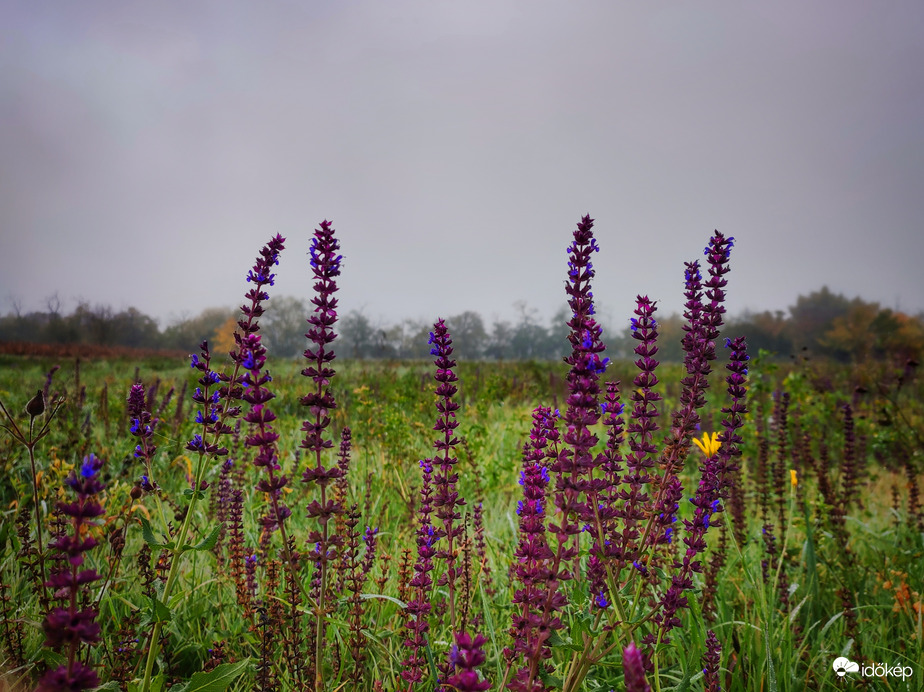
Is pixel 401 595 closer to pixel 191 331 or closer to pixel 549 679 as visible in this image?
pixel 549 679

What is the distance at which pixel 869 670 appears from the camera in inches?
99.3

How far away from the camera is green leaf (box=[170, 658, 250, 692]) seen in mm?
1512

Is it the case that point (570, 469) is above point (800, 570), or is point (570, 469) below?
above

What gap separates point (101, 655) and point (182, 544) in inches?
65.2

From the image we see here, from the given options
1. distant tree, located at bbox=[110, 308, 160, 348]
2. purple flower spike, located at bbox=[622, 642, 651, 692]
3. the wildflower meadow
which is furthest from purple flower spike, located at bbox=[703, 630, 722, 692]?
distant tree, located at bbox=[110, 308, 160, 348]

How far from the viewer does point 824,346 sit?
5156 centimetres

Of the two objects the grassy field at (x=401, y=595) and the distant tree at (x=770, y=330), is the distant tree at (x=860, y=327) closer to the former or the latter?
the distant tree at (x=770, y=330)

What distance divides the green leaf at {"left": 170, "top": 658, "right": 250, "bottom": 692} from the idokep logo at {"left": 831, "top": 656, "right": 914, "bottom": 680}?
2670 mm

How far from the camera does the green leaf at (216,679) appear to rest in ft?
4.96

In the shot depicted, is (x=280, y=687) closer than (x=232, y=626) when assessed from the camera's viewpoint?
Yes

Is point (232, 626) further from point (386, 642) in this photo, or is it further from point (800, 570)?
point (800, 570)

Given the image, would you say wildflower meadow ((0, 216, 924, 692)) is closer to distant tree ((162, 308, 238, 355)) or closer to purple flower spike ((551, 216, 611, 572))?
purple flower spike ((551, 216, 611, 572))

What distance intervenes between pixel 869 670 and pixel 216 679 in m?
3.09

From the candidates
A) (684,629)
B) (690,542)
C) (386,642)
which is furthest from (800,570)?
(386,642)
